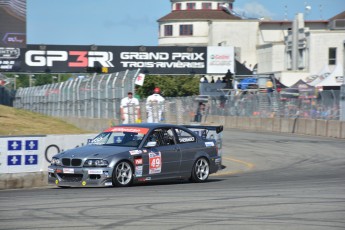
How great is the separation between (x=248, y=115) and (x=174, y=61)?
13.4 meters

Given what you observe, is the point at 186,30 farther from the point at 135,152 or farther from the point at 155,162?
the point at 135,152

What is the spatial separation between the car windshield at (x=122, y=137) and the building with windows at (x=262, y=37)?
2582 cm

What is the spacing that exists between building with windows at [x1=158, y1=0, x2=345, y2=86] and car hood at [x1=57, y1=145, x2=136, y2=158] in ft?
87.3

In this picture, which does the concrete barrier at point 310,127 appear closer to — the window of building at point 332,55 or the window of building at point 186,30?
the window of building at point 332,55

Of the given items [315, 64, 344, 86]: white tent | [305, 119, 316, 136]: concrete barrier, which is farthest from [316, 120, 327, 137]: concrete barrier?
[315, 64, 344, 86]: white tent

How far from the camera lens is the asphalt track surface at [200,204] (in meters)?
10.6

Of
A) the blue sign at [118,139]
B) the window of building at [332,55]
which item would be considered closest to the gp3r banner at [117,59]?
the window of building at [332,55]

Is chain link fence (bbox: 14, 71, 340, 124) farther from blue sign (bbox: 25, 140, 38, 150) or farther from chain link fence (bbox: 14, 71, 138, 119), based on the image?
blue sign (bbox: 25, 140, 38, 150)

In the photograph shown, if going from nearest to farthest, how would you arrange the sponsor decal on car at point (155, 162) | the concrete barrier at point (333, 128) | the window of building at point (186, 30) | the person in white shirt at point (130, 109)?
the sponsor decal on car at point (155, 162) → the person in white shirt at point (130, 109) → the concrete barrier at point (333, 128) → the window of building at point (186, 30)

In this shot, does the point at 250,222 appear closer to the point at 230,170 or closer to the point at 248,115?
the point at 230,170

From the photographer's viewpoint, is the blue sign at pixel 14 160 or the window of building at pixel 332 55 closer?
the blue sign at pixel 14 160

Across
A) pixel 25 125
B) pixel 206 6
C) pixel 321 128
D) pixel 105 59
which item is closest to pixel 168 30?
pixel 206 6

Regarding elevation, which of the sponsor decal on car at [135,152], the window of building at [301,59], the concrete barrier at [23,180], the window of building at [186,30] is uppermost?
the window of building at [186,30]

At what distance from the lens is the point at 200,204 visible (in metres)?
12.7
